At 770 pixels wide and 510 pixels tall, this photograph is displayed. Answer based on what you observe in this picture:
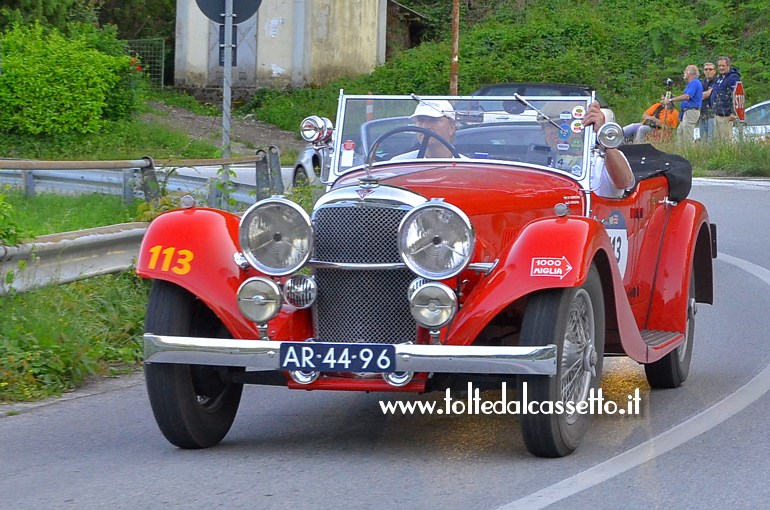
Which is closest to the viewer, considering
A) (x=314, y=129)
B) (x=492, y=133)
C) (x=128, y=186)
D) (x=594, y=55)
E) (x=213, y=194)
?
(x=492, y=133)

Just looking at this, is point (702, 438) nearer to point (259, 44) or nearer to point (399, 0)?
point (259, 44)

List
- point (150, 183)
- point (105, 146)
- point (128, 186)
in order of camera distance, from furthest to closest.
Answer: point (105, 146), point (128, 186), point (150, 183)

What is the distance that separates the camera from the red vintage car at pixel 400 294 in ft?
17.1

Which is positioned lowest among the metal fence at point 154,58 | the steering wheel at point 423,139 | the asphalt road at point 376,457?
the asphalt road at point 376,457

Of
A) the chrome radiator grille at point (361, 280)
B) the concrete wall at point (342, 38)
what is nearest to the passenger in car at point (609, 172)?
the chrome radiator grille at point (361, 280)

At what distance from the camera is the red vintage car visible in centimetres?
522

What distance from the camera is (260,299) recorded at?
17.7 ft

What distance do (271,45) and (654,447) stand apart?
30.5 m

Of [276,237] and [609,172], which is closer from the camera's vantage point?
[276,237]

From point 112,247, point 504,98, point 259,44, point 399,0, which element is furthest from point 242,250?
point 399,0

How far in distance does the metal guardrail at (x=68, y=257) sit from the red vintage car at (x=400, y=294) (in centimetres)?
188

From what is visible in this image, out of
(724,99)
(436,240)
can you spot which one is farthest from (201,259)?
(724,99)

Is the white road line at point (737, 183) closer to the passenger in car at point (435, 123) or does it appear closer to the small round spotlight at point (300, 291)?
the passenger in car at point (435, 123)

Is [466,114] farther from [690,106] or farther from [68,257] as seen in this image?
[690,106]
